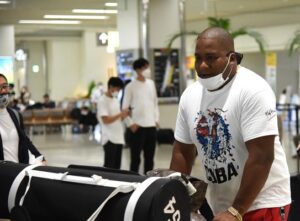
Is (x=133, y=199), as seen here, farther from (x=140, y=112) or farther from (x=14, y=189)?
(x=140, y=112)

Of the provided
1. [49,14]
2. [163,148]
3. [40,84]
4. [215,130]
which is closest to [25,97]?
[40,84]

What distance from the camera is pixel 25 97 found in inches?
696

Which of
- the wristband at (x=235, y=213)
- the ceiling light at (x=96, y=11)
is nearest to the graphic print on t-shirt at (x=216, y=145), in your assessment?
the wristband at (x=235, y=213)

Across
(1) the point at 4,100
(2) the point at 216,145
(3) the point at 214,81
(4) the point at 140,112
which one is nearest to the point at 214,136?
(2) the point at 216,145

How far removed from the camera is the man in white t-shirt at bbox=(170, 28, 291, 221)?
7.45 feet

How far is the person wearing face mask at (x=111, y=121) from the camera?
7.78 m

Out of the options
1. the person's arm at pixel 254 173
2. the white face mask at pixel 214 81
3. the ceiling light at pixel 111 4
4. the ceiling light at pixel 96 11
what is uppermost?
the ceiling light at pixel 111 4

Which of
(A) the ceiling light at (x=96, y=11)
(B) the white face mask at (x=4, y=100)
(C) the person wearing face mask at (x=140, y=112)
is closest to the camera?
(B) the white face mask at (x=4, y=100)

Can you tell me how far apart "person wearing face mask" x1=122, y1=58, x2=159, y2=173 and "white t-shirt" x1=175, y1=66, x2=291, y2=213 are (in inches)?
→ 217

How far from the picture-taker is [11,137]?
422cm

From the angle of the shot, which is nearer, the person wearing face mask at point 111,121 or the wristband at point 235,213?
the wristband at point 235,213

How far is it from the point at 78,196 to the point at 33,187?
224 mm

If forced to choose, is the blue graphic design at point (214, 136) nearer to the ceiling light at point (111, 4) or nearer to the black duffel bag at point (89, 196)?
the black duffel bag at point (89, 196)

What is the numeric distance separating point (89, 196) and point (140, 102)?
6283 millimetres
